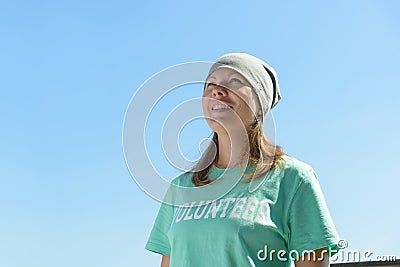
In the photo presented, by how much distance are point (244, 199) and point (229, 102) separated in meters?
0.25

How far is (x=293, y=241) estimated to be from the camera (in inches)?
48.9

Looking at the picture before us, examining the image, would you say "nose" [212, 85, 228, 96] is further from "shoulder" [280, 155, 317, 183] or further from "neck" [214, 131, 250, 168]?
"shoulder" [280, 155, 317, 183]

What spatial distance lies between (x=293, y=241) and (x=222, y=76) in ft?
1.49

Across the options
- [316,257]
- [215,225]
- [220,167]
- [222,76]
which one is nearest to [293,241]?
[316,257]

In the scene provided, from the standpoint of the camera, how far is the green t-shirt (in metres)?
1.23

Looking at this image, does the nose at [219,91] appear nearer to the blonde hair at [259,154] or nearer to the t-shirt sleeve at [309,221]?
the blonde hair at [259,154]

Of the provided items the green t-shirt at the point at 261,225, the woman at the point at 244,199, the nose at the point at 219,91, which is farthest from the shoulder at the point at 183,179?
the nose at the point at 219,91

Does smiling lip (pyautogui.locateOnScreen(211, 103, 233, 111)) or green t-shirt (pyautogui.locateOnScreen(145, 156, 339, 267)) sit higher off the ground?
smiling lip (pyautogui.locateOnScreen(211, 103, 233, 111))

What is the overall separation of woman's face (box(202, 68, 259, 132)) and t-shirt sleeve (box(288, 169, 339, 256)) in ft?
0.70

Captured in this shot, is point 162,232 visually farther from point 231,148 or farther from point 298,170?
point 298,170

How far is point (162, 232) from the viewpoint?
1503mm

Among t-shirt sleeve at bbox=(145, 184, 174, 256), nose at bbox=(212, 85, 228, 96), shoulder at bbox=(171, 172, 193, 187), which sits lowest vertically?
t-shirt sleeve at bbox=(145, 184, 174, 256)

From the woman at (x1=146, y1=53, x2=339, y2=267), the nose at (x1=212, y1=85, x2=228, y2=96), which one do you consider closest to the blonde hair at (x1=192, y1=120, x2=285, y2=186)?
the woman at (x1=146, y1=53, x2=339, y2=267)

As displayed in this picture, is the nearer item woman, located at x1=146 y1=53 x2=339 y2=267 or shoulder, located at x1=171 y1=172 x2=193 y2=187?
woman, located at x1=146 y1=53 x2=339 y2=267
